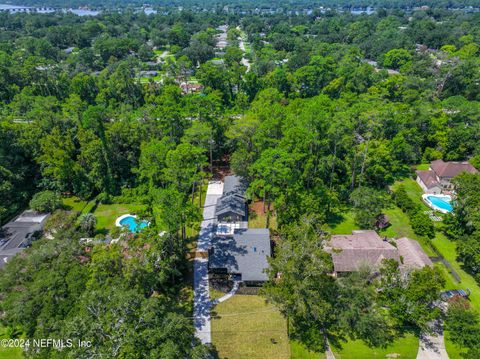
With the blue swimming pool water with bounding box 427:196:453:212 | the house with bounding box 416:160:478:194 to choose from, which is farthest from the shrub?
the house with bounding box 416:160:478:194

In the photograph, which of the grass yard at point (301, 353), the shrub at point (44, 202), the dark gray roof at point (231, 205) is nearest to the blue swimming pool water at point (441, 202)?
the dark gray roof at point (231, 205)

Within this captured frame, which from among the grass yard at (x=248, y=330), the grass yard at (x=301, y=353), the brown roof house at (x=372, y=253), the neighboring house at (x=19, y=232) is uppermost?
the neighboring house at (x=19, y=232)

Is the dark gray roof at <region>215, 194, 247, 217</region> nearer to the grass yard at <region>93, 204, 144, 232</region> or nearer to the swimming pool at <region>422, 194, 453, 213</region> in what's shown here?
the grass yard at <region>93, 204, 144, 232</region>

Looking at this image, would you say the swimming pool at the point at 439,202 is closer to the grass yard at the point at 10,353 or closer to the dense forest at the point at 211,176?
the dense forest at the point at 211,176

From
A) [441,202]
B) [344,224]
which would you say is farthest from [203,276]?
[441,202]

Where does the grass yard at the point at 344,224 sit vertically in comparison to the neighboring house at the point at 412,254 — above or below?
below

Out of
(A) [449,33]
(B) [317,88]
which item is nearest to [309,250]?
(B) [317,88]

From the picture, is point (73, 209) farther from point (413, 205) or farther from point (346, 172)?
point (413, 205)

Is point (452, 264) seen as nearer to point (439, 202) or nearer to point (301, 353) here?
point (439, 202)
